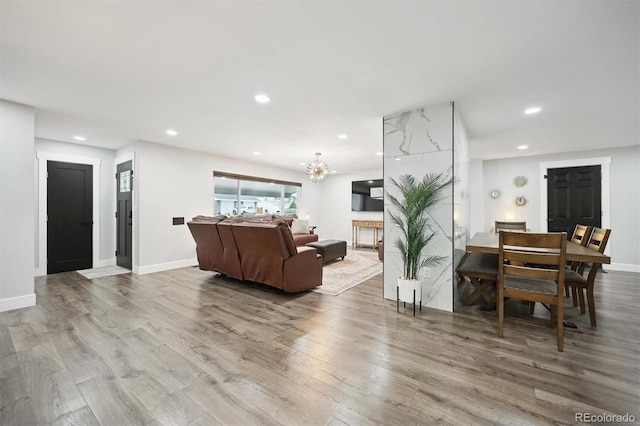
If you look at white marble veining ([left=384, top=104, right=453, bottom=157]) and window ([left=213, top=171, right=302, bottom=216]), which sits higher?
white marble veining ([left=384, top=104, right=453, bottom=157])

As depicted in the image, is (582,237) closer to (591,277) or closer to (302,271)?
(591,277)

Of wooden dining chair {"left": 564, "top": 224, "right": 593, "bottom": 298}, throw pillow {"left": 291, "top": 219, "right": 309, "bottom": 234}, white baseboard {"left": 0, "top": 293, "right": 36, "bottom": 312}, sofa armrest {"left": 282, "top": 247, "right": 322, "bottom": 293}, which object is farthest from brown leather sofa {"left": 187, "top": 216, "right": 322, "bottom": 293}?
wooden dining chair {"left": 564, "top": 224, "right": 593, "bottom": 298}

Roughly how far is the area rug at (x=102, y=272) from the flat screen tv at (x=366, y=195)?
6.51 metres

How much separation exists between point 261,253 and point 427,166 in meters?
2.56

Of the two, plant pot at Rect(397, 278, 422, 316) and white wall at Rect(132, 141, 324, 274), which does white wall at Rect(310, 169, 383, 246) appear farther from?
plant pot at Rect(397, 278, 422, 316)

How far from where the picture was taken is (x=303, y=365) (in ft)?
6.43

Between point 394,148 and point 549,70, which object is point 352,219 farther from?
point 549,70

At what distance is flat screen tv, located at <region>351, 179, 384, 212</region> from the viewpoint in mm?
8266

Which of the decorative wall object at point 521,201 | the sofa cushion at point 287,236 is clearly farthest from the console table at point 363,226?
the sofa cushion at point 287,236


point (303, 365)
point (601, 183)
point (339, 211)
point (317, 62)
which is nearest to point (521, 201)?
point (601, 183)

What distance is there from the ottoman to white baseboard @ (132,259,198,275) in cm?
269

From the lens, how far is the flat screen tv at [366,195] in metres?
8.27

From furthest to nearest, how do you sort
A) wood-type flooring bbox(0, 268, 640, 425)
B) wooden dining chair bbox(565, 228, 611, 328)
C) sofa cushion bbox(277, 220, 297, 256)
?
sofa cushion bbox(277, 220, 297, 256) < wooden dining chair bbox(565, 228, 611, 328) < wood-type flooring bbox(0, 268, 640, 425)

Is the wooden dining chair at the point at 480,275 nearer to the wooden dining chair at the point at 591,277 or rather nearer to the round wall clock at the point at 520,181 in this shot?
the wooden dining chair at the point at 591,277
